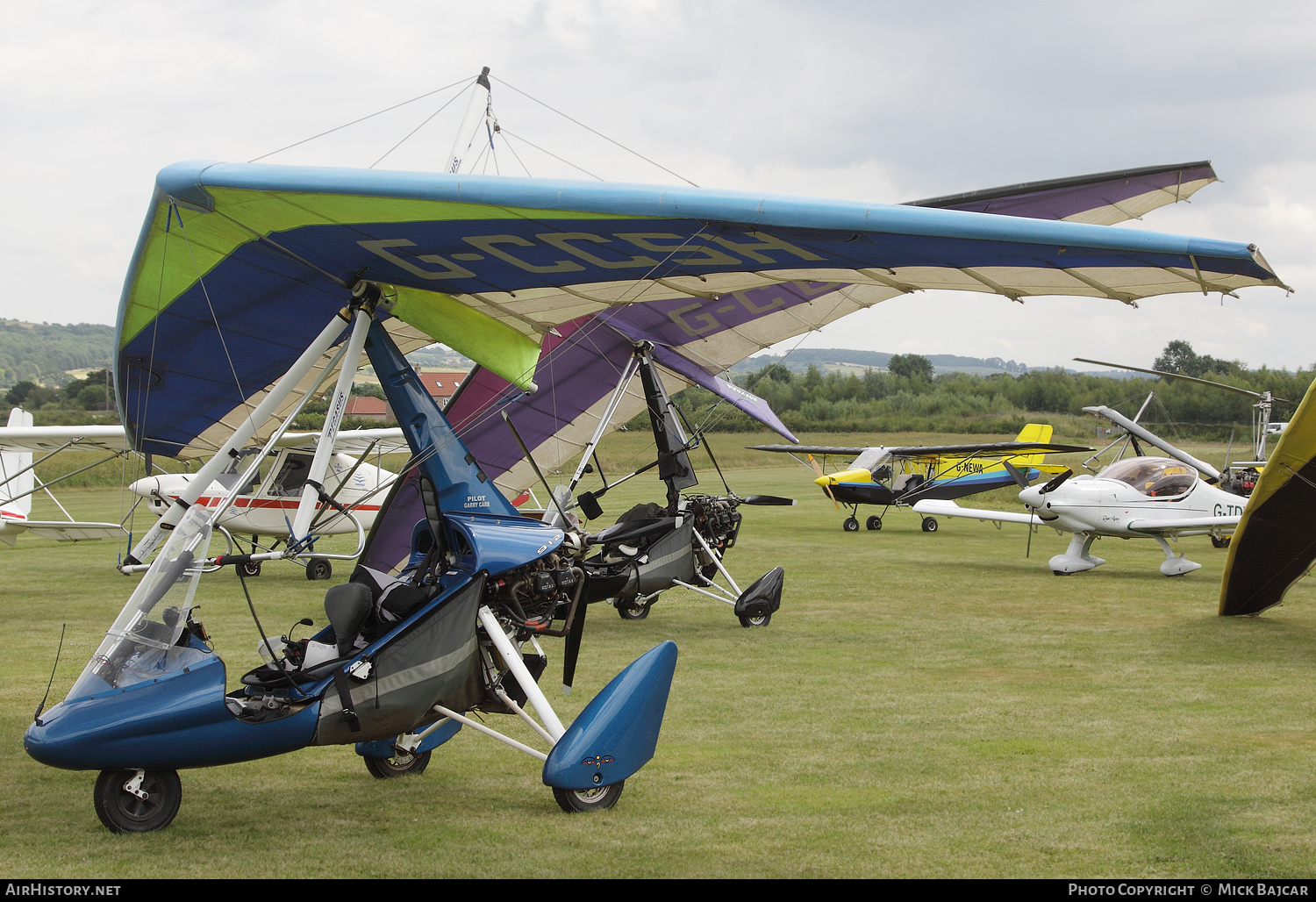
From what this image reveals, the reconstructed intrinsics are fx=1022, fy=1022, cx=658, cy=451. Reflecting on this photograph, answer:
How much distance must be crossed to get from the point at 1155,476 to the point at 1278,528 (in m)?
6.43

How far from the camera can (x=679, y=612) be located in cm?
1167

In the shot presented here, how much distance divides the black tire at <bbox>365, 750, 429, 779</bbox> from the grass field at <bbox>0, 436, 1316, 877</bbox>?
130 mm

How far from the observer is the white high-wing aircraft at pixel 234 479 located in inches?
538

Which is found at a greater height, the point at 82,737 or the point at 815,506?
the point at 82,737

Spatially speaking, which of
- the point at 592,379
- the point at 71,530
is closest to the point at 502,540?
the point at 592,379

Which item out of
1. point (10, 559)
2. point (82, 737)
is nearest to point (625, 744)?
point (82, 737)

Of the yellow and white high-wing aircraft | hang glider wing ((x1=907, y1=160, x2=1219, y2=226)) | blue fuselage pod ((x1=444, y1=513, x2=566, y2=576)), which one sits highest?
hang glider wing ((x1=907, y1=160, x2=1219, y2=226))

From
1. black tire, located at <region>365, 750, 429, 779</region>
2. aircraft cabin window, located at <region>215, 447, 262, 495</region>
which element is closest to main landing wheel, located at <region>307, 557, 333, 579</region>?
aircraft cabin window, located at <region>215, 447, 262, 495</region>

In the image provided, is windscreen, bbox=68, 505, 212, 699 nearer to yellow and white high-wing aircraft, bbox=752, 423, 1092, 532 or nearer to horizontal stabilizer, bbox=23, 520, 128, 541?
horizontal stabilizer, bbox=23, 520, 128, 541

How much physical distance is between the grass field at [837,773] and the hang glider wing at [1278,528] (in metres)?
0.34

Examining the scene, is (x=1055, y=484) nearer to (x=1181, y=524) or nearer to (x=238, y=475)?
(x=1181, y=524)

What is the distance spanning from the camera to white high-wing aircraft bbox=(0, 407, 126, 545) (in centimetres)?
1370

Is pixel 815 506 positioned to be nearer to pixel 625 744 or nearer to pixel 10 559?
pixel 10 559
